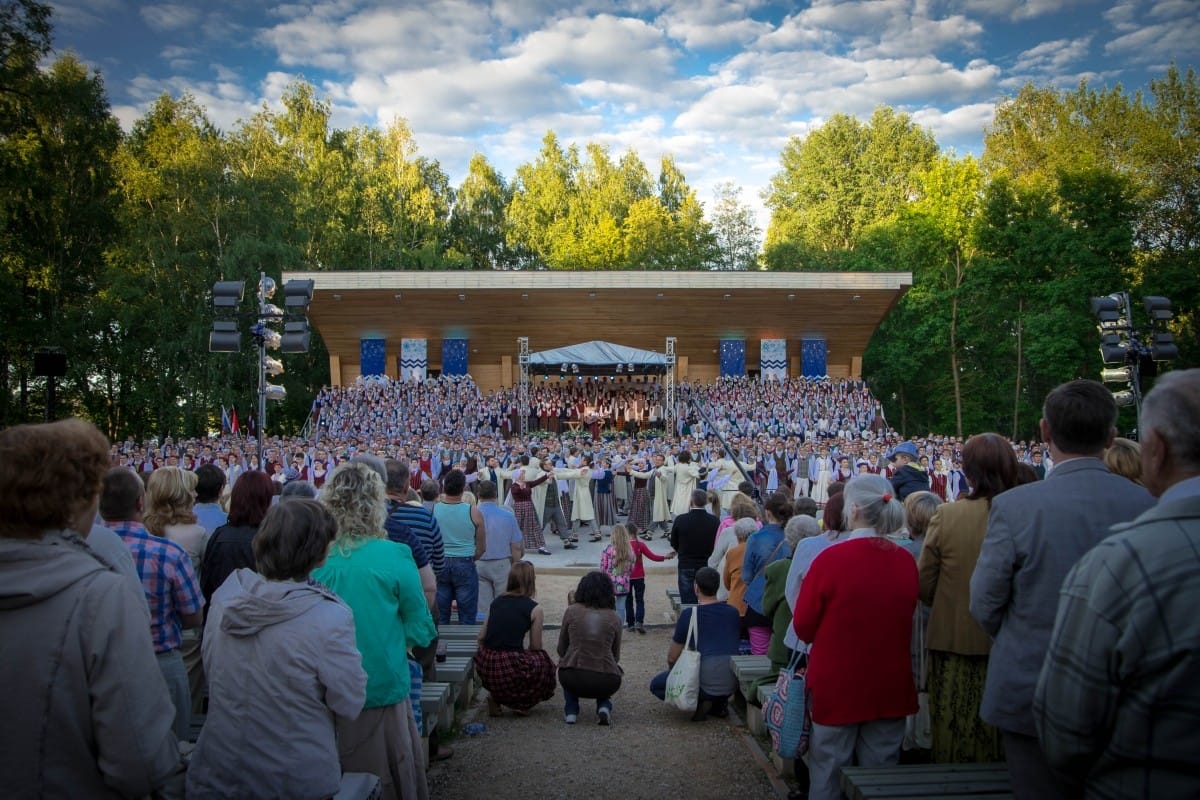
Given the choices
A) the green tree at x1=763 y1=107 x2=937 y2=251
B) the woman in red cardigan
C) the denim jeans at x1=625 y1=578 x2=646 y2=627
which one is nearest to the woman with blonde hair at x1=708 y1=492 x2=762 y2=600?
the denim jeans at x1=625 y1=578 x2=646 y2=627

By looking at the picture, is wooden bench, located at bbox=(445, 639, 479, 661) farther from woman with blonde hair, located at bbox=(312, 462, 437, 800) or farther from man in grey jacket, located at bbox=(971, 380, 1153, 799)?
man in grey jacket, located at bbox=(971, 380, 1153, 799)

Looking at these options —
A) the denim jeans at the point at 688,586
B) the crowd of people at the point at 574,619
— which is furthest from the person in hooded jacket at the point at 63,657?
the denim jeans at the point at 688,586

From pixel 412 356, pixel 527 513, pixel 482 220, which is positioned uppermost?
pixel 482 220

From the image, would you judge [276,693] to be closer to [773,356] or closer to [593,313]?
[593,313]

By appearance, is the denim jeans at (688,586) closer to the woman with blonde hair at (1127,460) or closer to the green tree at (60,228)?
the woman with blonde hair at (1127,460)

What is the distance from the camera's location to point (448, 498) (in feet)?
23.8

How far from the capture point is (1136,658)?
1630 millimetres

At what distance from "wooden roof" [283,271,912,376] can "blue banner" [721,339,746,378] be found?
47 centimetres

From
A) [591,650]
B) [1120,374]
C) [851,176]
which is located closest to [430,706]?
[591,650]

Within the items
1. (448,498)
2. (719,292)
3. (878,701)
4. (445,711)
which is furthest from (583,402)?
(878,701)

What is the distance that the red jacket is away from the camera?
11.2ft

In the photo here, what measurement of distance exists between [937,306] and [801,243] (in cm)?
1053

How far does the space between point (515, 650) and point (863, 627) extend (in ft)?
10.1

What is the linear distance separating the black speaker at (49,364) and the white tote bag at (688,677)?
10.8 m
